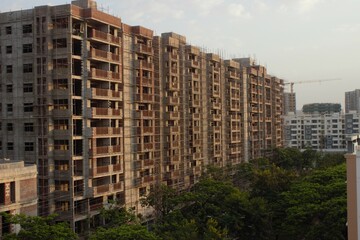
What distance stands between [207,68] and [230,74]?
844 cm

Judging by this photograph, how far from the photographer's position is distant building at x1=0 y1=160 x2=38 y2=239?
2908 cm

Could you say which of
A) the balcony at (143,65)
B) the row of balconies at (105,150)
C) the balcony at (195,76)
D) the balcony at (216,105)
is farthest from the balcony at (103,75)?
the balcony at (216,105)

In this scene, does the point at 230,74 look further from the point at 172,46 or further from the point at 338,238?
the point at 338,238

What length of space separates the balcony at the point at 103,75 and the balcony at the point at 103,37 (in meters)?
2.85

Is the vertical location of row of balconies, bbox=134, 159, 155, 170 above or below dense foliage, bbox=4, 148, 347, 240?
above

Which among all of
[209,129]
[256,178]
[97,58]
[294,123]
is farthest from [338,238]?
[294,123]

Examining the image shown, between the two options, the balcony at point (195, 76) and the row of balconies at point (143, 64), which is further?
the balcony at point (195, 76)

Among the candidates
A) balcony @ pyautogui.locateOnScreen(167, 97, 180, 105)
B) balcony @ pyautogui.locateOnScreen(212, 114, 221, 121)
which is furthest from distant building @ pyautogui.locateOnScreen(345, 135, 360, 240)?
balcony @ pyautogui.locateOnScreen(212, 114, 221, 121)

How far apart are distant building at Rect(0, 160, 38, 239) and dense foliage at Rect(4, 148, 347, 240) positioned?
207 cm

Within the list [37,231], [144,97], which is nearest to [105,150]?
[144,97]

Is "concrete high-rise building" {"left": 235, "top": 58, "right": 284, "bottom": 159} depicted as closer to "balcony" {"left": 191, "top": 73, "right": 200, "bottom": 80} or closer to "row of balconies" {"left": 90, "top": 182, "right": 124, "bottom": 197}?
"balcony" {"left": 191, "top": 73, "right": 200, "bottom": 80}

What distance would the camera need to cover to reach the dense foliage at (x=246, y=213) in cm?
3123

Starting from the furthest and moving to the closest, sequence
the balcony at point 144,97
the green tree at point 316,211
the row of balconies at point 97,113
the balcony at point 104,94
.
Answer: the balcony at point 144,97 < the balcony at point 104,94 < the row of balconies at point 97,113 < the green tree at point 316,211

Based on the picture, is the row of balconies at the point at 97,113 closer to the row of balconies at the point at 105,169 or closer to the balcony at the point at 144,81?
the row of balconies at the point at 105,169
